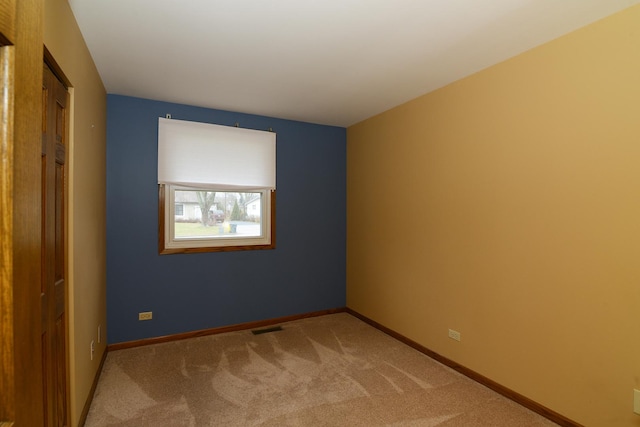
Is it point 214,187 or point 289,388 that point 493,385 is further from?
point 214,187

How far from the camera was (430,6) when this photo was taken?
6.18 ft

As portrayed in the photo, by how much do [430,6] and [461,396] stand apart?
2721 millimetres

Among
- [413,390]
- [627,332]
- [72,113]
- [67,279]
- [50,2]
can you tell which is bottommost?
[413,390]

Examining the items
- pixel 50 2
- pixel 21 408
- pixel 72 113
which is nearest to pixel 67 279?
pixel 72 113

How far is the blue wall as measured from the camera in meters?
3.31

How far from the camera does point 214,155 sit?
12.1 feet

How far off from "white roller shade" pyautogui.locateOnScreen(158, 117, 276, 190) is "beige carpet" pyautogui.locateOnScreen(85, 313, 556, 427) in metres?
1.79

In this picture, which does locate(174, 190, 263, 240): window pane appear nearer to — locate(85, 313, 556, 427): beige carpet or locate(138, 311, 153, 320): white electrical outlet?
locate(138, 311, 153, 320): white electrical outlet

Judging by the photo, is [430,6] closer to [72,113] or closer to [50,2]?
[50,2]

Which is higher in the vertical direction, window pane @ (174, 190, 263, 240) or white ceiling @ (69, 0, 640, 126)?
white ceiling @ (69, 0, 640, 126)

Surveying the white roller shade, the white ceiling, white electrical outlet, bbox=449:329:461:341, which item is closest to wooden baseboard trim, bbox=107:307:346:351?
the white roller shade

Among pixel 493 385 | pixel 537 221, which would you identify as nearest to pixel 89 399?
pixel 493 385

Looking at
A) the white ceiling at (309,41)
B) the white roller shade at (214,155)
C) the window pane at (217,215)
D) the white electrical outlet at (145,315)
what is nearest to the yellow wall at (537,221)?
the white ceiling at (309,41)

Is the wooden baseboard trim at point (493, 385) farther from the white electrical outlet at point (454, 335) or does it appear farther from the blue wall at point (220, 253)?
the blue wall at point (220, 253)
